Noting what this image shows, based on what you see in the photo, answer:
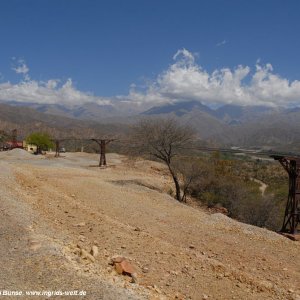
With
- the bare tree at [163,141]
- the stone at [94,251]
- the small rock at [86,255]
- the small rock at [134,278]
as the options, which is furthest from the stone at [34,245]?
the bare tree at [163,141]

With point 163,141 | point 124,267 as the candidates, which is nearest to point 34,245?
point 124,267

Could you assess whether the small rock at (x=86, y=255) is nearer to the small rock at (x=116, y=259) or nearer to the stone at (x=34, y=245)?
the small rock at (x=116, y=259)

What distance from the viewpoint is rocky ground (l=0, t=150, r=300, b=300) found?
9039 millimetres

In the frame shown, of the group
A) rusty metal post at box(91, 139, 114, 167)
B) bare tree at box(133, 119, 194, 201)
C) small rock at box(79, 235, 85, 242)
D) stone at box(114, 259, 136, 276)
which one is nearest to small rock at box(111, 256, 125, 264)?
stone at box(114, 259, 136, 276)

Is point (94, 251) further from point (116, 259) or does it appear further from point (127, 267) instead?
point (127, 267)

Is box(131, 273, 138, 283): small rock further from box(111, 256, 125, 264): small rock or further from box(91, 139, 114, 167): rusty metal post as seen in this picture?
box(91, 139, 114, 167): rusty metal post

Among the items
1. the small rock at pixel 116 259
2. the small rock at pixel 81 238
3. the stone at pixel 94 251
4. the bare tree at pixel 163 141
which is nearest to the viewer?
the small rock at pixel 116 259

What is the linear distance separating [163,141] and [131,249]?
55.3 ft

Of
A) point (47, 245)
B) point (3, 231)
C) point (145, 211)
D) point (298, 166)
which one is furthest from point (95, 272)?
point (298, 166)

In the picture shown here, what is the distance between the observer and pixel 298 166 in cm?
2078

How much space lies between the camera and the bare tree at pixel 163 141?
95.0 feet

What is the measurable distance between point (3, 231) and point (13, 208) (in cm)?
282

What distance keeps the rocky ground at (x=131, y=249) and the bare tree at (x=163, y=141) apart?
7.94m

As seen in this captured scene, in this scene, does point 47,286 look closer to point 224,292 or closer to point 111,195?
point 224,292
